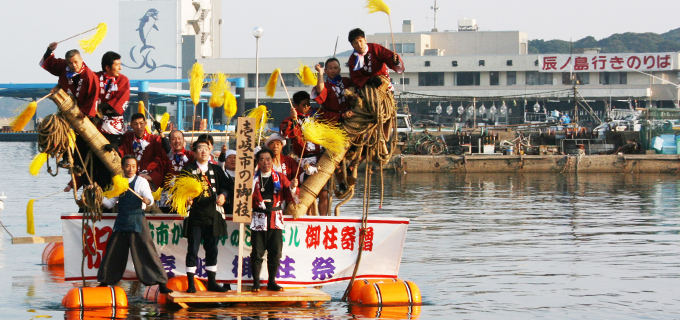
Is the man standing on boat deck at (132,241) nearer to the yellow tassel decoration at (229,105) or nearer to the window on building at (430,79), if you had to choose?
the yellow tassel decoration at (229,105)

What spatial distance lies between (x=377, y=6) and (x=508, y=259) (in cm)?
532

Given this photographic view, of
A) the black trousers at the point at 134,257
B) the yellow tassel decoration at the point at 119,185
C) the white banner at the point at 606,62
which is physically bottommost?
the black trousers at the point at 134,257

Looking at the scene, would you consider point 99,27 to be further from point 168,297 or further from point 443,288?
point 443,288

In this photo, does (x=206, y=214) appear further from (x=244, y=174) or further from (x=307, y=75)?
(x=307, y=75)

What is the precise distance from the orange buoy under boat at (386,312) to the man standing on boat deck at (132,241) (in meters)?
2.22

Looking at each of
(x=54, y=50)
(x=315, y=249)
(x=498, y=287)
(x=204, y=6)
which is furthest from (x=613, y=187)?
(x=204, y=6)

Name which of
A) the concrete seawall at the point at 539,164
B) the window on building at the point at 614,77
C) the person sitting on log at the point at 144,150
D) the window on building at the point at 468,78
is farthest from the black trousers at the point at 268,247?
the window on building at the point at 614,77

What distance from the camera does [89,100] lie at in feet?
30.1

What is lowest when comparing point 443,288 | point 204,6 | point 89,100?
point 443,288

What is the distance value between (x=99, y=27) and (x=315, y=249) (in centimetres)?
379

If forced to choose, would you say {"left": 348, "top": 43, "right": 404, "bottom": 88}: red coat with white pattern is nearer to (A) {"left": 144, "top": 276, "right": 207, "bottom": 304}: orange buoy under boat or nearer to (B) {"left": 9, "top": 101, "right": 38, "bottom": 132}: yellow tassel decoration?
(A) {"left": 144, "top": 276, "right": 207, "bottom": 304}: orange buoy under boat

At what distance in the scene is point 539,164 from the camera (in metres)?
36.6

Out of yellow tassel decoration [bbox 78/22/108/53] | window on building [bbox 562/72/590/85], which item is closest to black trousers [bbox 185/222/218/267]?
yellow tassel decoration [bbox 78/22/108/53]

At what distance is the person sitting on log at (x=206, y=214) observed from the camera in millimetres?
8867
